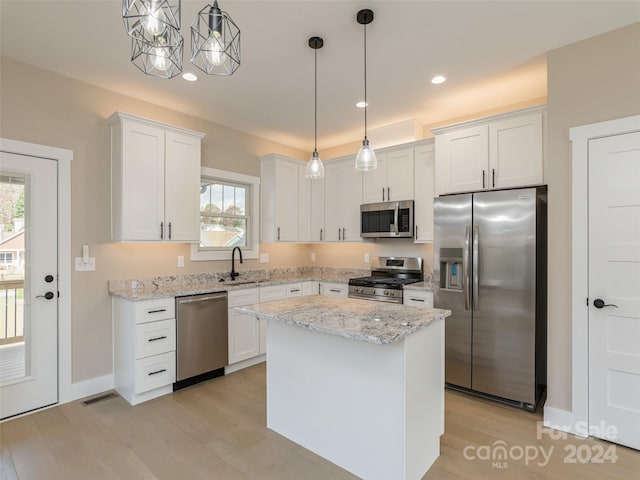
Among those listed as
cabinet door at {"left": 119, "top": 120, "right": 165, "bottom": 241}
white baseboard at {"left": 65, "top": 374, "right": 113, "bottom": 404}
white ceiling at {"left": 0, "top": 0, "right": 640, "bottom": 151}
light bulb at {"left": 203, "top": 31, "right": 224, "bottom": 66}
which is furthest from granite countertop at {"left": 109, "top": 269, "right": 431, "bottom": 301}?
light bulb at {"left": 203, "top": 31, "right": 224, "bottom": 66}

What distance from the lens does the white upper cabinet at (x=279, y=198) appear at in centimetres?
448

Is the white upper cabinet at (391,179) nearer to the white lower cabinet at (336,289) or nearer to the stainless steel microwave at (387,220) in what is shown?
the stainless steel microwave at (387,220)

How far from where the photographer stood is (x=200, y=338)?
336 centimetres

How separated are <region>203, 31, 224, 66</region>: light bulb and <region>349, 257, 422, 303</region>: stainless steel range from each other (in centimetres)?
288

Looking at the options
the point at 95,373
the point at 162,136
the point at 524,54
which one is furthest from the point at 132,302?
the point at 524,54

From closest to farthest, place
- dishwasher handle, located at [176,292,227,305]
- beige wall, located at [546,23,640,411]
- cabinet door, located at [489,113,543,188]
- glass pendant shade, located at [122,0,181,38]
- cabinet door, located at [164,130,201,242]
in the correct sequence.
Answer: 1. glass pendant shade, located at [122,0,181,38]
2. beige wall, located at [546,23,640,411]
3. cabinet door, located at [489,113,543,188]
4. dishwasher handle, located at [176,292,227,305]
5. cabinet door, located at [164,130,201,242]

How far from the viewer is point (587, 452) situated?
2266mm

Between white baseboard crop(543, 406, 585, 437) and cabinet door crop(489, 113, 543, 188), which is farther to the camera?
cabinet door crop(489, 113, 543, 188)

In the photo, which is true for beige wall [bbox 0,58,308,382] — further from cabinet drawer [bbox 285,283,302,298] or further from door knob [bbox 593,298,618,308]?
door knob [bbox 593,298,618,308]

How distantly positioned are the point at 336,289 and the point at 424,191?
1.61m

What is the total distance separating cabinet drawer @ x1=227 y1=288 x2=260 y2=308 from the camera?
12.0 ft

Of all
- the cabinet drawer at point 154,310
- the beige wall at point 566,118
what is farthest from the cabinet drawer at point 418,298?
the cabinet drawer at point 154,310

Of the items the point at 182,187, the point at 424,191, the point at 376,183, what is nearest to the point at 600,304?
the point at 424,191

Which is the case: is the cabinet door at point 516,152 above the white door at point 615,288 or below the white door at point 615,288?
above
